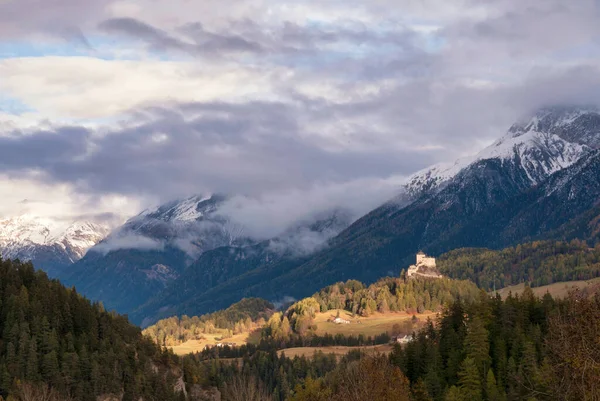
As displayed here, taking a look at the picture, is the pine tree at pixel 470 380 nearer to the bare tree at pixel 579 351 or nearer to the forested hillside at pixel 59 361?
the forested hillside at pixel 59 361

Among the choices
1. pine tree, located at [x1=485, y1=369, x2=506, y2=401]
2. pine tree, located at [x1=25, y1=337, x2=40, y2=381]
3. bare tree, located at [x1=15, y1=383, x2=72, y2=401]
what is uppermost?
pine tree, located at [x1=25, y1=337, x2=40, y2=381]

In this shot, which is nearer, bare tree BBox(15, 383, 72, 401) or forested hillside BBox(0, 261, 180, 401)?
bare tree BBox(15, 383, 72, 401)

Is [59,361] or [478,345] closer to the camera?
[59,361]

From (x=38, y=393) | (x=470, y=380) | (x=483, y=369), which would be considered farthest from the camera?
(x=483, y=369)

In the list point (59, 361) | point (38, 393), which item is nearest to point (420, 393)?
point (38, 393)

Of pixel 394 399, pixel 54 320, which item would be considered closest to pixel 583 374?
pixel 394 399

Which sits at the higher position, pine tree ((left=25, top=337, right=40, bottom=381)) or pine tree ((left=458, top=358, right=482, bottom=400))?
pine tree ((left=25, top=337, right=40, bottom=381))

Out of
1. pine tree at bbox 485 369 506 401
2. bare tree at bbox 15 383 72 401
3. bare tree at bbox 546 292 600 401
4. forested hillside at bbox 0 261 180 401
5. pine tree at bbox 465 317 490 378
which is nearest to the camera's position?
bare tree at bbox 546 292 600 401

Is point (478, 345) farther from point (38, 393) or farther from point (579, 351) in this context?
point (579, 351)

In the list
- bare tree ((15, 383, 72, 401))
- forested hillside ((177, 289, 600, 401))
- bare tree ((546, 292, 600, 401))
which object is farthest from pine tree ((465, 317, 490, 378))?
bare tree ((546, 292, 600, 401))

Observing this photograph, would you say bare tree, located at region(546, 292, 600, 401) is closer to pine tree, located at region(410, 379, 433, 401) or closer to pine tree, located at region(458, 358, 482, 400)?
pine tree, located at region(410, 379, 433, 401)

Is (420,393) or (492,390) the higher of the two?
(420,393)

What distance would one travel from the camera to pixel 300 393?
169 metres

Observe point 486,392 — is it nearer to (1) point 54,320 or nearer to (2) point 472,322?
(2) point 472,322
